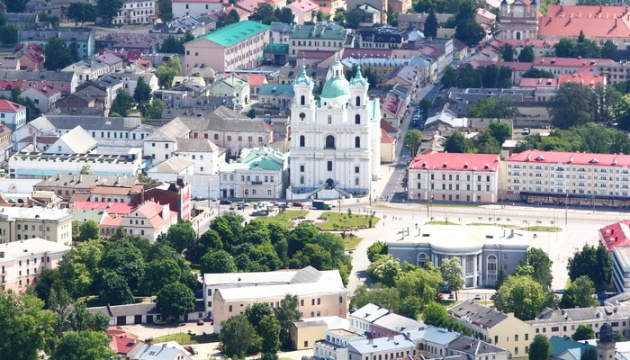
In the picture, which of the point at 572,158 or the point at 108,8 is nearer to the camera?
the point at 572,158

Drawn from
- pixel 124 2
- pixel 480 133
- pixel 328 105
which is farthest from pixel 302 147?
pixel 124 2

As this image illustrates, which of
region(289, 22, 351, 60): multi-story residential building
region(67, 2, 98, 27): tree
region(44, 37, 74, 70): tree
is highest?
region(67, 2, 98, 27): tree

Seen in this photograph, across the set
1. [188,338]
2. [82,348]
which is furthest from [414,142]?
[82,348]

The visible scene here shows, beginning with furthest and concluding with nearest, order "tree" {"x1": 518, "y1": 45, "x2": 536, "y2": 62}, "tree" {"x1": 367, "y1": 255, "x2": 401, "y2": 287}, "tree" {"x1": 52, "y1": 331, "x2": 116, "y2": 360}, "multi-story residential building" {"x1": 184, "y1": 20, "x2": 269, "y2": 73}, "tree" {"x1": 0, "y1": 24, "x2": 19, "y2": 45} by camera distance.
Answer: "tree" {"x1": 0, "y1": 24, "x2": 19, "y2": 45} → "tree" {"x1": 518, "y1": 45, "x2": 536, "y2": 62} → "multi-story residential building" {"x1": 184, "y1": 20, "x2": 269, "y2": 73} → "tree" {"x1": 367, "y1": 255, "x2": 401, "y2": 287} → "tree" {"x1": 52, "y1": 331, "x2": 116, "y2": 360}

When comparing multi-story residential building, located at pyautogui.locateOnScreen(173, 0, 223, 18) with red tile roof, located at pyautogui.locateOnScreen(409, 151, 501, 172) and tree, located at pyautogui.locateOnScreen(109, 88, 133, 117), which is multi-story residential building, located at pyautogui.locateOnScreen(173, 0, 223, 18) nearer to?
tree, located at pyautogui.locateOnScreen(109, 88, 133, 117)

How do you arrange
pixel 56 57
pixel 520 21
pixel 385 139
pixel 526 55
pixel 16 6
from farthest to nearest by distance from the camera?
pixel 16 6, pixel 520 21, pixel 526 55, pixel 56 57, pixel 385 139

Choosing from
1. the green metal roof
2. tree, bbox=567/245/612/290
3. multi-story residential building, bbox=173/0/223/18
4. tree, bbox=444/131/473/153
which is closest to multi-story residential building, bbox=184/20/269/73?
the green metal roof

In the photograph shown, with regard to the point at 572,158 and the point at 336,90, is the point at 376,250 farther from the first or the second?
the point at 572,158
